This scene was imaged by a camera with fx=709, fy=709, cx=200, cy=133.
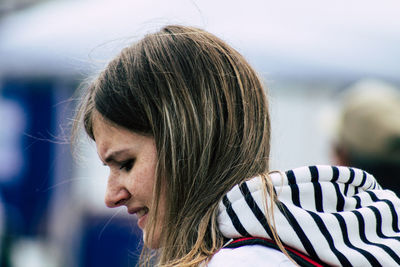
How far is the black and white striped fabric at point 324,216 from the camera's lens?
1447 millimetres

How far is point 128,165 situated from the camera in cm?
180

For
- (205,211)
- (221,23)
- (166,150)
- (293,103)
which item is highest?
(166,150)

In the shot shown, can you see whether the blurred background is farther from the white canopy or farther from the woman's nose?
the woman's nose

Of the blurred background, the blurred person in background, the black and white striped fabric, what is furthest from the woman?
the blurred background

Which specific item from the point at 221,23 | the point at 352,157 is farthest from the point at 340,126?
the point at 221,23

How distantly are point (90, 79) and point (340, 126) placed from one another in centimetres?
102

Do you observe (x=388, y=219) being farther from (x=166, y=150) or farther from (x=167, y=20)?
(x=167, y=20)

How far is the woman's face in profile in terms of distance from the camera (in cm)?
175

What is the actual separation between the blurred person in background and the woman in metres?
0.72

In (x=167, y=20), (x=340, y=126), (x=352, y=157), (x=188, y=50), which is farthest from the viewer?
(x=340, y=126)

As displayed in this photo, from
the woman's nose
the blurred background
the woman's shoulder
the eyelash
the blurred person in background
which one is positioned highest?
the eyelash

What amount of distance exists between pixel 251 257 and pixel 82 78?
526 cm

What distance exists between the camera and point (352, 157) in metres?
2.52

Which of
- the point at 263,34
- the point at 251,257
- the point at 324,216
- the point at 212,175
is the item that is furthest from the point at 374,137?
the point at 263,34
